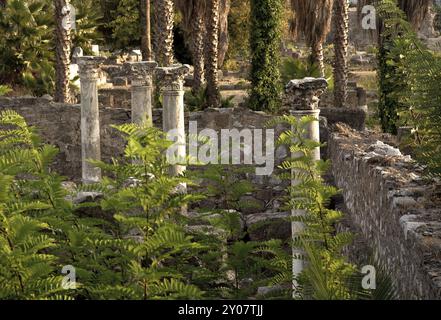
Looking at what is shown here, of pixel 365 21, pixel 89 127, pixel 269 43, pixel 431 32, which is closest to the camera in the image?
pixel 89 127

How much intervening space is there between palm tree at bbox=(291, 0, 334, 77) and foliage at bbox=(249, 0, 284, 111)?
0.57m

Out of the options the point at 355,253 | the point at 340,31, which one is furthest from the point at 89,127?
A: the point at 355,253

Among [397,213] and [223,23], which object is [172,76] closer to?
[397,213]

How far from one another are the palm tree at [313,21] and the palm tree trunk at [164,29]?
118 inches

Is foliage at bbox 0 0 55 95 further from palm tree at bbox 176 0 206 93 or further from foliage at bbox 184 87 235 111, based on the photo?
foliage at bbox 184 87 235 111

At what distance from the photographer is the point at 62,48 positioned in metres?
24.3

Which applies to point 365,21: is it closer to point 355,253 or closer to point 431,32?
point 355,253

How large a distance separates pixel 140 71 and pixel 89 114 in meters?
1.50

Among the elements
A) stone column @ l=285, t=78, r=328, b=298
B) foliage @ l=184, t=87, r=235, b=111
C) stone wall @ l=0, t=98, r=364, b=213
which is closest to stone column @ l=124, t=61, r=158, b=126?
stone wall @ l=0, t=98, r=364, b=213

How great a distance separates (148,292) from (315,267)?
55.1 inches

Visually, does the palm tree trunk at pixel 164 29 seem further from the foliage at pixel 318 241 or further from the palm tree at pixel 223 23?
the foliage at pixel 318 241

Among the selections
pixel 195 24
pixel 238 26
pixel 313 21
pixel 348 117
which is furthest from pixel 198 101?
pixel 238 26
